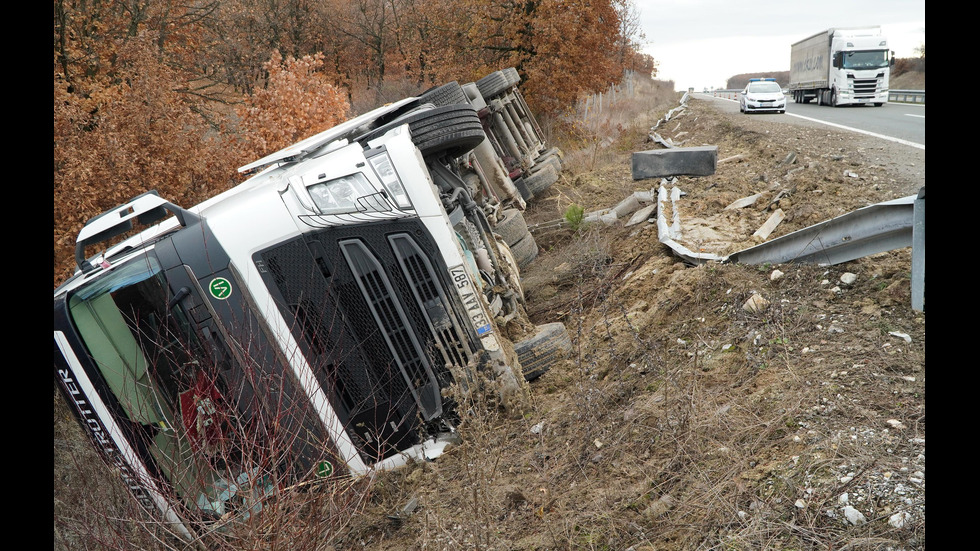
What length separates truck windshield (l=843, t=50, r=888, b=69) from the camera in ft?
80.5

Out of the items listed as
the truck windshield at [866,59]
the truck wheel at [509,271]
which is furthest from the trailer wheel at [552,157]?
the truck windshield at [866,59]

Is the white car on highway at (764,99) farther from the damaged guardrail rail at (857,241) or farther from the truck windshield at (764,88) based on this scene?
the damaged guardrail rail at (857,241)

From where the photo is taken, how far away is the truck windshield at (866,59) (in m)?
24.5

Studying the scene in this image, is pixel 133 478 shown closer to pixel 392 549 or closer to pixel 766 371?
pixel 392 549

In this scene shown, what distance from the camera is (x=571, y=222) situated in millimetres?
8992

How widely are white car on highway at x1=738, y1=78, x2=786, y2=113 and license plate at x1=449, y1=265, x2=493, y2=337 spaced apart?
22.1 meters

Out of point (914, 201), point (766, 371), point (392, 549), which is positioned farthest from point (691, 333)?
point (392, 549)

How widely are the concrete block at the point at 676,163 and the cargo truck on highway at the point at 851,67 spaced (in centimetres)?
1935

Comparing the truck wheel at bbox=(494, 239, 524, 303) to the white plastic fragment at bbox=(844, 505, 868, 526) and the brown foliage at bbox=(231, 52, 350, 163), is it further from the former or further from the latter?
the brown foliage at bbox=(231, 52, 350, 163)

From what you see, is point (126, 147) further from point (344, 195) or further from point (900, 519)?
point (900, 519)

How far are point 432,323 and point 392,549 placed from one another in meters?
1.38

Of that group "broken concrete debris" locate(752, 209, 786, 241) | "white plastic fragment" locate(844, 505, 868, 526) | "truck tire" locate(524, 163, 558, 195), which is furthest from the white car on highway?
"white plastic fragment" locate(844, 505, 868, 526)

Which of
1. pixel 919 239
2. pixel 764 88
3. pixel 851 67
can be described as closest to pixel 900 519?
pixel 919 239

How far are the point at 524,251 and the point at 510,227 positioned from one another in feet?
1.25
